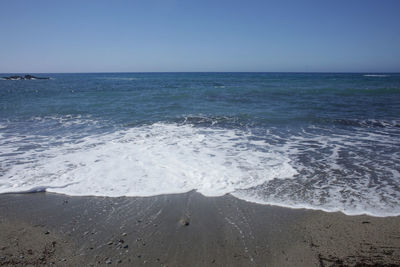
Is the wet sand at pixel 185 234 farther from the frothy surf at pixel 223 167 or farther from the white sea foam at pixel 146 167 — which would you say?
the white sea foam at pixel 146 167

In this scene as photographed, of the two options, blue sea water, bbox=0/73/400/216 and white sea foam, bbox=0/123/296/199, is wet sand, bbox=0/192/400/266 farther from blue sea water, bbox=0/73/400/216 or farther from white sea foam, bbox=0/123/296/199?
white sea foam, bbox=0/123/296/199

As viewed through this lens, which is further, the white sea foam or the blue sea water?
the white sea foam

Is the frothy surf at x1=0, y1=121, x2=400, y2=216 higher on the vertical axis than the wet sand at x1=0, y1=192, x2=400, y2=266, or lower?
higher

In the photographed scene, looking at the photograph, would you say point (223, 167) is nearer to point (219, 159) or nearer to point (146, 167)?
point (219, 159)

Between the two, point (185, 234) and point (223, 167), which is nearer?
point (185, 234)

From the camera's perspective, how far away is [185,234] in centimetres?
340

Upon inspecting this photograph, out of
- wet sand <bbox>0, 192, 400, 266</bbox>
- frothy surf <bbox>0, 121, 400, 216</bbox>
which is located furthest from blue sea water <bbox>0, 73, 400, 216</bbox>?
wet sand <bbox>0, 192, 400, 266</bbox>

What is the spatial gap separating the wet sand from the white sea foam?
535 millimetres

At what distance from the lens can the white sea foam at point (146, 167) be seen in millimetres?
4879

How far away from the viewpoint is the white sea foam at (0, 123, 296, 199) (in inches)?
192

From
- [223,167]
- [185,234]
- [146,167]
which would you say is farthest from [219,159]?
[185,234]

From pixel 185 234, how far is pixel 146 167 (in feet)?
9.19

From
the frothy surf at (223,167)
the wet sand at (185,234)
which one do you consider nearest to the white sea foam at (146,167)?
the frothy surf at (223,167)

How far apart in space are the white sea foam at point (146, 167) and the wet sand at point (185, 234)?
0.54 m
